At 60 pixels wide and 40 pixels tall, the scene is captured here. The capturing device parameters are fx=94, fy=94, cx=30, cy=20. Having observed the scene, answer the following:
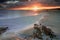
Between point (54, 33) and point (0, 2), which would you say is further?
point (0, 2)

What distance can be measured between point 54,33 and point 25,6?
35 cm

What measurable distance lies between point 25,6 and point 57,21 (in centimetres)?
31

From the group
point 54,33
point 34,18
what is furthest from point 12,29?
point 54,33

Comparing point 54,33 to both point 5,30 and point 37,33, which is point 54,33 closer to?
point 37,33

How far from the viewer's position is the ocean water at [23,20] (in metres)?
0.78

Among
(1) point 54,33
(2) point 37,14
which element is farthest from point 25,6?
(1) point 54,33

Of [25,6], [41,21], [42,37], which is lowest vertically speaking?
[42,37]

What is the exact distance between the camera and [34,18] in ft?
2.70

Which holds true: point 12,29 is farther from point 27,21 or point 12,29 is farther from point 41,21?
point 41,21

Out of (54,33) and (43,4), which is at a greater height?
(43,4)

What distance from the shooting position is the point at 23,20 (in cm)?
82

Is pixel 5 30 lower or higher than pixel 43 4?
lower

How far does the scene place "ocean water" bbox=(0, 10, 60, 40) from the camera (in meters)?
0.78

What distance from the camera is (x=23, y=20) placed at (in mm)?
822
